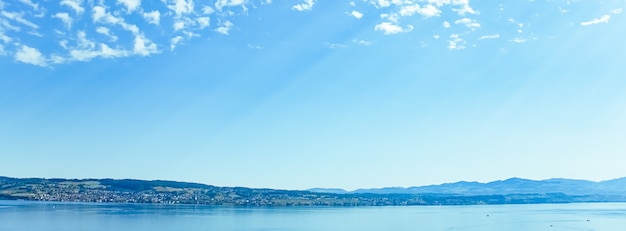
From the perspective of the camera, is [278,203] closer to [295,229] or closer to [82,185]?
[82,185]

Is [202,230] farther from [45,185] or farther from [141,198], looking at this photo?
[45,185]

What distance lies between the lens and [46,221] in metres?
82.5

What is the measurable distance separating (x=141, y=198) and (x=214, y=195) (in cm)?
2620

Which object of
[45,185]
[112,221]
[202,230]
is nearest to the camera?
[202,230]

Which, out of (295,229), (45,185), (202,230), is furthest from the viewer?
(45,185)

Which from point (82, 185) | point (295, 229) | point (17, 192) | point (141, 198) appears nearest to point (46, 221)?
point (295, 229)

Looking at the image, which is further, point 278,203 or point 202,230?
point 278,203

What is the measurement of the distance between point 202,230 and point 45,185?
143 metres

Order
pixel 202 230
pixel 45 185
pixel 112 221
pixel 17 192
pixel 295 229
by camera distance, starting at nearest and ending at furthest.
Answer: pixel 202 230, pixel 295 229, pixel 112 221, pixel 17 192, pixel 45 185

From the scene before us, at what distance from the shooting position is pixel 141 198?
177875 millimetres

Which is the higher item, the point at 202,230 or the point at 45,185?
the point at 45,185

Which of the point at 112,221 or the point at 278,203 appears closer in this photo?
the point at 112,221

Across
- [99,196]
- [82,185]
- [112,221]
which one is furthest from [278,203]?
[112,221]

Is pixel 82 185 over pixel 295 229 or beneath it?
over
